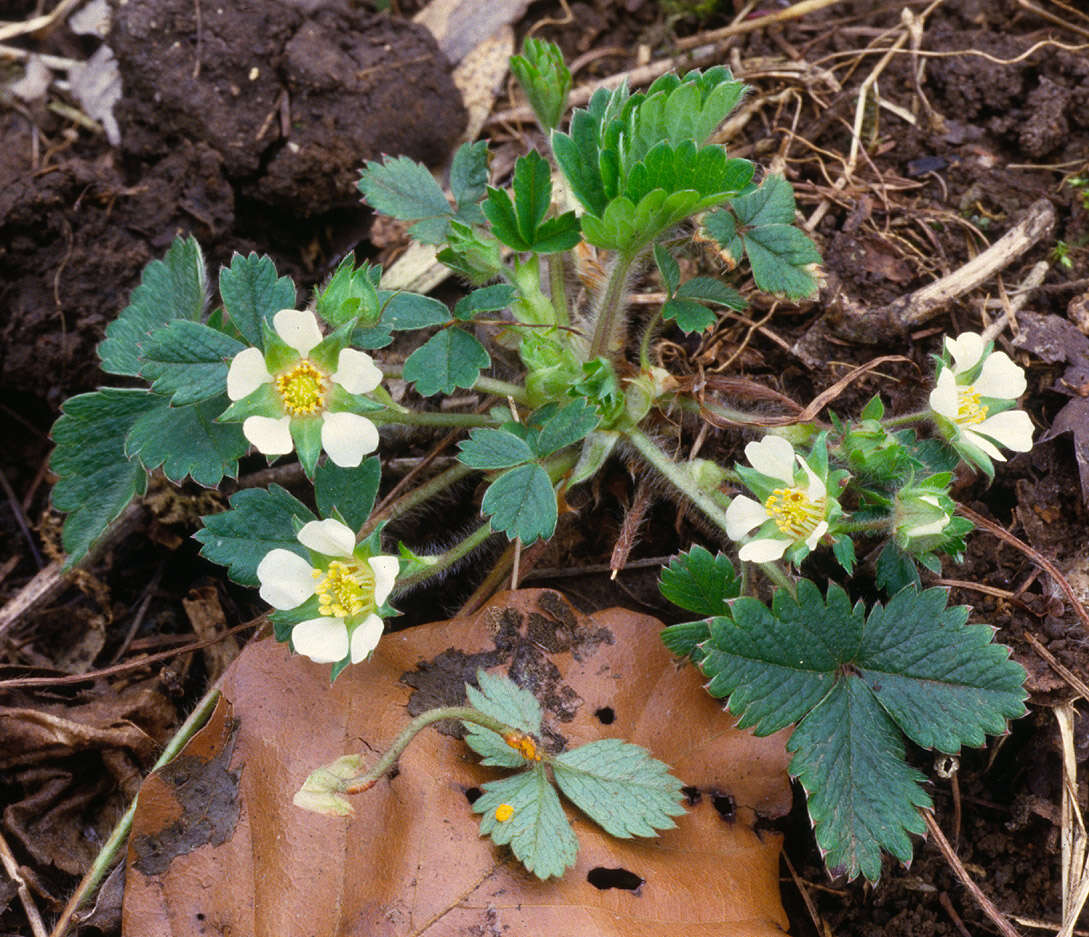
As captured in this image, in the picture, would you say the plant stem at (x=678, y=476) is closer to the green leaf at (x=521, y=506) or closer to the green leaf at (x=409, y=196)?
the green leaf at (x=521, y=506)

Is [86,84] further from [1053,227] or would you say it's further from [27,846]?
[1053,227]

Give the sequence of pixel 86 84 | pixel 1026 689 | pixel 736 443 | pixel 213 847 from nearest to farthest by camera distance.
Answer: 1. pixel 213 847
2. pixel 1026 689
3. pixel 736 443
4. pixel 86 84

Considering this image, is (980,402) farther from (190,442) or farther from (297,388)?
(190,442)

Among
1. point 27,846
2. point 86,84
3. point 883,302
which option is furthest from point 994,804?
point 86,84

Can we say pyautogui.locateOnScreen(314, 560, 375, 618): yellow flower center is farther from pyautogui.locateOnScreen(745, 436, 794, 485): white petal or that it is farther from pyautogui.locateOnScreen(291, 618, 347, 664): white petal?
pyautogui.locateOnScreen(745, 436, 794, 485): white petal

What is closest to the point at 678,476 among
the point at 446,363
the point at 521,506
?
the point at 521,506

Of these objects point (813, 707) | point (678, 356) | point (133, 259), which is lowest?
point (813, 707)

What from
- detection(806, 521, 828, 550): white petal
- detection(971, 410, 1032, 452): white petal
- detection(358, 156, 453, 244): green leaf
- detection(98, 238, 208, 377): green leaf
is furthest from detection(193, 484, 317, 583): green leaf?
detection(971, 410, 1032, 452): white petal
